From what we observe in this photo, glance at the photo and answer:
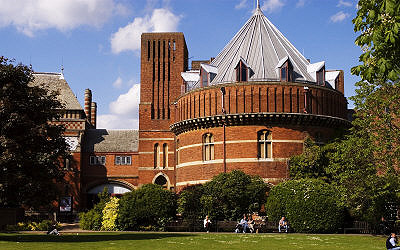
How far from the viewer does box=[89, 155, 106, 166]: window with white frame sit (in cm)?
5853

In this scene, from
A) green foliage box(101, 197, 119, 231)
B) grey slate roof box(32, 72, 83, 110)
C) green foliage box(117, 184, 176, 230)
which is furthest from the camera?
grey slate roof box(32, 72, 83, 110)

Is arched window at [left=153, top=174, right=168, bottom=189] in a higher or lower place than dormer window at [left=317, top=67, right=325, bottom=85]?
lower

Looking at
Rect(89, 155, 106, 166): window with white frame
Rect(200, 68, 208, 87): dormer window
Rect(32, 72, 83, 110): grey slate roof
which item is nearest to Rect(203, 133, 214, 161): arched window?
Rect(200, 68, 208, 87): dormer window

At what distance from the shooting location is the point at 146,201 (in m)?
36.9

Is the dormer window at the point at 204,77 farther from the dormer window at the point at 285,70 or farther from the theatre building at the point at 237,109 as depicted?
the dormer window at the point at 285,70

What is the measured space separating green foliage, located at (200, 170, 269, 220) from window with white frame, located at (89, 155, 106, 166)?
2265 cm

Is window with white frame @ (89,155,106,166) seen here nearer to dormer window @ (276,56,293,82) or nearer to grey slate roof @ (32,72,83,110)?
grey slate roof @ (32,72,83,110)

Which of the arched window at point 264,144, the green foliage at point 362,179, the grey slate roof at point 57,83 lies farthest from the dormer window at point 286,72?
the grey slate roof at point 57,83

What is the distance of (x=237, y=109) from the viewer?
41.9 metres

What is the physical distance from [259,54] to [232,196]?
14.5 m

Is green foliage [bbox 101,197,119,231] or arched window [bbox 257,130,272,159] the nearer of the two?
green foliage [bbox 101,197,119,231]

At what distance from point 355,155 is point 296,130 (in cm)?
1253

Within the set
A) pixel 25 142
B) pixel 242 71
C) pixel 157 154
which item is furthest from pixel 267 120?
pixel 25 142

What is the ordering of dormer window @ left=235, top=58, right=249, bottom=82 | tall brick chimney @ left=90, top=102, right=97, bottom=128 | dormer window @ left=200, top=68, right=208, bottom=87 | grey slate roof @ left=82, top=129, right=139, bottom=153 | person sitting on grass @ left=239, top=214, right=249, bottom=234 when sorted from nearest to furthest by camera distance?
1. person sitting on grass @ left=239, top=214, right=249, bottom=234
2. dormer window @ left=235, top=58, right=249, bottom=82
3. dormer window @ left=200, top=68, right=208, bottom=87
4. grey slate roof @ left=82, top=129, right=139, bottom=153
5. tall brick chimney @ left=90, top=102, right=97, bottom=128
